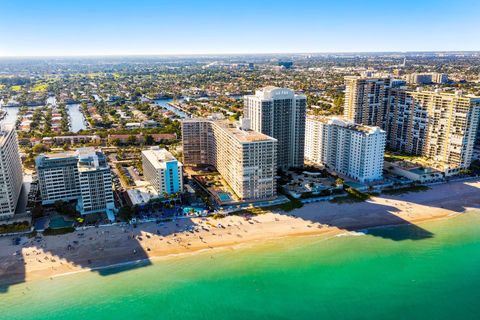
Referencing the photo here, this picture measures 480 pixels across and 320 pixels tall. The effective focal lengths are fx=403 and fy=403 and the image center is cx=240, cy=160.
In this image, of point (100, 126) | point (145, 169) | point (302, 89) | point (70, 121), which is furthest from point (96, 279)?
point (302, 89)

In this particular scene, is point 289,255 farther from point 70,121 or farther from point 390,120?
point 70,121

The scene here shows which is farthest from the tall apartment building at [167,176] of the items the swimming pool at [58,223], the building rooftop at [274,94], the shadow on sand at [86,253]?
the building rooftop at [274,94]

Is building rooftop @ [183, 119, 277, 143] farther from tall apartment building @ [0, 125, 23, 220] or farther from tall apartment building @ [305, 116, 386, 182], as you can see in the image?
tall apartment building @ [0, 125, 23, 220]

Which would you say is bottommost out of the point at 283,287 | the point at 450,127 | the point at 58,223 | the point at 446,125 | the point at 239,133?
the point at 283,287

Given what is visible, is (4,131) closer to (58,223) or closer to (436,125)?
(58,223)

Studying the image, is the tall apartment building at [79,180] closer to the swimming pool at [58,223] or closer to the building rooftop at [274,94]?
the swimming pool at [58,223]

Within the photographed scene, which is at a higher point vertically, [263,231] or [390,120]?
[390,120]

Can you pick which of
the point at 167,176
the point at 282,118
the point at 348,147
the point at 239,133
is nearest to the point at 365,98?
the point at 348,147
